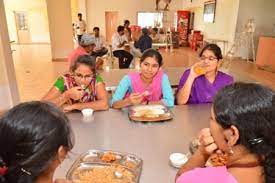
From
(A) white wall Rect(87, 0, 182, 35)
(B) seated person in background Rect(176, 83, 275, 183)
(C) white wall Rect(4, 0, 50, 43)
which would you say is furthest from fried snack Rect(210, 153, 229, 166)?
(C) white wall Rect(4, 0, 50, 43)

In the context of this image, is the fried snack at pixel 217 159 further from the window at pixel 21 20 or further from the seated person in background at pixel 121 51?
the window at pixel 21 20

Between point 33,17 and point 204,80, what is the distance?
14281 mm

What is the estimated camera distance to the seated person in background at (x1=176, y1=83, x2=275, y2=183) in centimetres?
63

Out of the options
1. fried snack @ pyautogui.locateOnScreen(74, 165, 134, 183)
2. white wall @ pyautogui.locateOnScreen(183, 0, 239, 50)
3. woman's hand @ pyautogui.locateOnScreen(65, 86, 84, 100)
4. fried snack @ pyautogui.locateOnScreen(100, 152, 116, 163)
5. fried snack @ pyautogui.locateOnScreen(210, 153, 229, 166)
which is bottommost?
fried snack @ pyautogui.locateOnScreen(74, 165, 134, 183)

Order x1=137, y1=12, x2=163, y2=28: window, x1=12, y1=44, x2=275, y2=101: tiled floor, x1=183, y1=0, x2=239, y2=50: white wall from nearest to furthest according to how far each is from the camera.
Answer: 1. x1=12, y1=44, x2=275, y2=101: tiled floor
2. x1=183, y1=0, x2=239, y2=50: white wall
3. x1=137, y1=12, x2=163, y2=28: window

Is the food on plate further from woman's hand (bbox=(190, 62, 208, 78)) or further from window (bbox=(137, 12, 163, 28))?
window (bbox=(137, 12, 163, 28))

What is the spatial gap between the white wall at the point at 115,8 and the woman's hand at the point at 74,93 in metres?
11.3

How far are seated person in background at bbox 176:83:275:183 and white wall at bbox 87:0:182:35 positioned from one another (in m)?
12.3

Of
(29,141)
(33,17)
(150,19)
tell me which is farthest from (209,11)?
(33,17)

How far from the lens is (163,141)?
4.08ft

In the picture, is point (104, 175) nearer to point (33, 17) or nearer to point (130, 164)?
point (130, 164)

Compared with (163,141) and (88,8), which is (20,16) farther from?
(163,141)

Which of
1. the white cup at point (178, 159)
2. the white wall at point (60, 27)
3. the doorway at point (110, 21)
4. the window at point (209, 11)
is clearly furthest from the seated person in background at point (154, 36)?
the white cup at point (178, 159)

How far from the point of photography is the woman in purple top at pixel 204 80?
6.11ft
